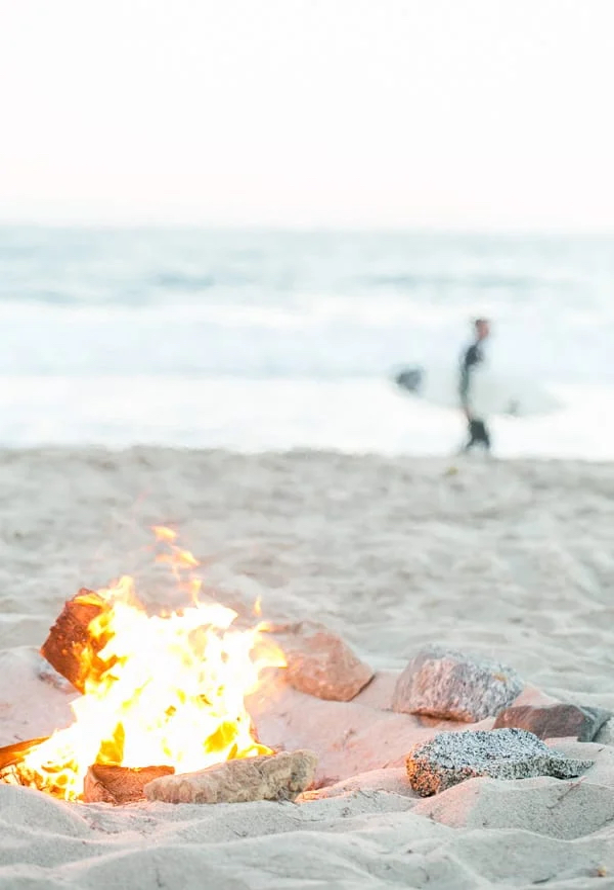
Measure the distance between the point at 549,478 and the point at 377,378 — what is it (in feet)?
29.0

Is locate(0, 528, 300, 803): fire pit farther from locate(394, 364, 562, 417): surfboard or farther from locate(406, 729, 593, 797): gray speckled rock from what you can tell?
locate(394, 364, 562, 417): surfboard

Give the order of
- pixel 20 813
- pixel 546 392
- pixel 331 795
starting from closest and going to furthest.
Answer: pixel 20 813
pixel 331 795
pixel 546 392

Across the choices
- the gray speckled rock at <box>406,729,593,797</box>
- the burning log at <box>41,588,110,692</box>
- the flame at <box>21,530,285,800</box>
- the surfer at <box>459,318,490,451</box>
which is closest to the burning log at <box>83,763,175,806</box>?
the flame at <box>21,530,285,800</box>

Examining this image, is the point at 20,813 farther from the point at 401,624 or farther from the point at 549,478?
the point at 549,478

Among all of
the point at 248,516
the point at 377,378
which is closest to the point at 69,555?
the point at 248,516

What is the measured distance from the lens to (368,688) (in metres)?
4.55

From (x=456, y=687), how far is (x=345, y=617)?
1.48m

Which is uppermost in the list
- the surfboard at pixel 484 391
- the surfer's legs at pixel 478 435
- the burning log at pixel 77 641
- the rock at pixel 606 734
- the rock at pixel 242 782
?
the surfboard at pixel 484 391

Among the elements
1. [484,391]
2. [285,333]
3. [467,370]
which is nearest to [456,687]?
[467,370]

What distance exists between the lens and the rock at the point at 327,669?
14.8 feet

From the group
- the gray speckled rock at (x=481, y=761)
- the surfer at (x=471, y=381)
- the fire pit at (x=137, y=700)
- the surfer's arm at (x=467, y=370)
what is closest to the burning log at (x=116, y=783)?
the fire pit at (x=137, y=700)

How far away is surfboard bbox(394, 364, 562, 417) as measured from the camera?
1091 cm

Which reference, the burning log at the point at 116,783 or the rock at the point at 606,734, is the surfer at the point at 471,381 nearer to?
the rock at the point at 606,734

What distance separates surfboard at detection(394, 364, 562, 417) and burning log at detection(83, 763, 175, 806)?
24.2 ft
